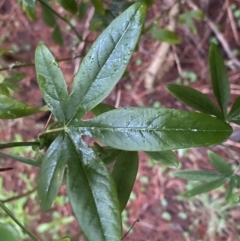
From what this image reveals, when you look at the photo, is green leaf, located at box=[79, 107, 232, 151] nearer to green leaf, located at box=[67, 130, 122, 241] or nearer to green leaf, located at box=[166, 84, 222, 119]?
green leaf, located at box=[67, 130, 122, 241]

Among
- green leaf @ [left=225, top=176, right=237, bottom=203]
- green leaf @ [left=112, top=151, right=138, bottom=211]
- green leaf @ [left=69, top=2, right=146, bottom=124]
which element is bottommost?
green leaf @ [left=225, top=176, right=237, bottom=203]

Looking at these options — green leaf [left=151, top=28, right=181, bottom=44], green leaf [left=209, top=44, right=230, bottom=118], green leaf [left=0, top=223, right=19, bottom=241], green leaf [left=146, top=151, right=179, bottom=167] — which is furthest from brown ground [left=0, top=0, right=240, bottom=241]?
green leaf [left=0, top=223, right=19, bottom=241]

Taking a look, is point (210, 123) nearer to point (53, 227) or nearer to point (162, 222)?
point (162, 222)

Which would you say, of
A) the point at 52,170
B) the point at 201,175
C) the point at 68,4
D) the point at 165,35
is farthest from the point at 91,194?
the point at 165,35

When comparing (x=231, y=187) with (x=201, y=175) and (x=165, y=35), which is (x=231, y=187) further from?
(x=165, y=35)

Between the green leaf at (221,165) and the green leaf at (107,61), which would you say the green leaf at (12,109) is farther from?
the green leaf at (221,165)

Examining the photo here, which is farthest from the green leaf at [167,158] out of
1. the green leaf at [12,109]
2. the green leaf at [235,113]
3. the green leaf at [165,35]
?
the green leaf at [165,35]
